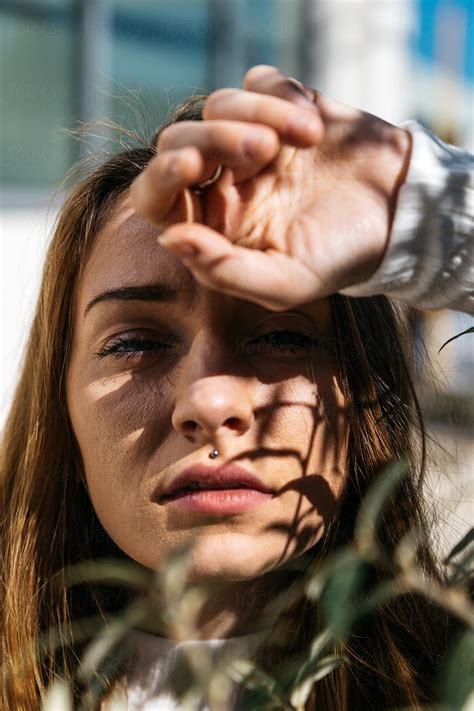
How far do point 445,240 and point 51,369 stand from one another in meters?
0.70

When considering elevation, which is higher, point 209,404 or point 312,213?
point 312,213

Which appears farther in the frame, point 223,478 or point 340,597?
point 223,478

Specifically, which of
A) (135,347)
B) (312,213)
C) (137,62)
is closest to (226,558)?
(135,347)

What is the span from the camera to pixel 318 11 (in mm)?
5152

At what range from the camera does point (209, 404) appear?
1.04 metres

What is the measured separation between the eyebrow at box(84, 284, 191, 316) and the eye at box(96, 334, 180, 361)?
0.05m

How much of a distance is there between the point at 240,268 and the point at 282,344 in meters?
Answer: 0.34

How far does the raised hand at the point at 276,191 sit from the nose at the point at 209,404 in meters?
0.17

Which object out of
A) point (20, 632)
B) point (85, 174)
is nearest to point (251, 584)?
point (20, 632)

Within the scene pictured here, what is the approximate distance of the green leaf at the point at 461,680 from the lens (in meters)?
0.63

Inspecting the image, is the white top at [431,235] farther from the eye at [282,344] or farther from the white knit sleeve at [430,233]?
the eye at [282,344]

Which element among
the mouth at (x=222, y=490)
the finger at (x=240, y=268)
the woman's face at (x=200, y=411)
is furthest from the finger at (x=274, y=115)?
the mouth at (x=222, y=490)

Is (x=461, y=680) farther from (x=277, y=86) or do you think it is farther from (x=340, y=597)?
(x=277, y=86)

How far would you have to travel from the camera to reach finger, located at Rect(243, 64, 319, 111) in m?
0.92
